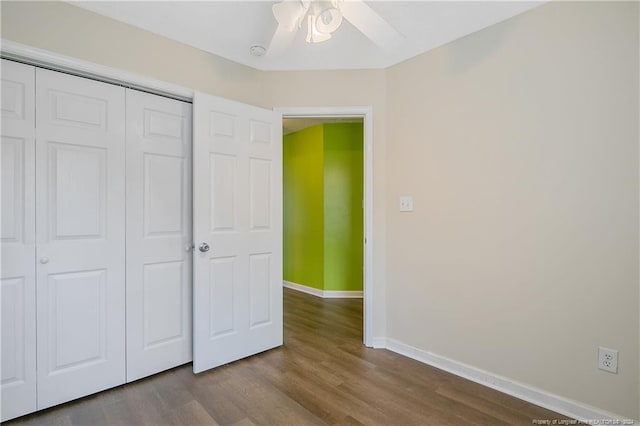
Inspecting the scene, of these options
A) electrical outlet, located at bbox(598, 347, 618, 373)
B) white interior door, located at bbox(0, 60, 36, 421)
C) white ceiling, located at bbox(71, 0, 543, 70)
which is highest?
white ceiling, located at bbox(71, 0, 543, 70)

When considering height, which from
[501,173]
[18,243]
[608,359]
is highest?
[501,173]

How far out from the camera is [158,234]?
7.45 feet

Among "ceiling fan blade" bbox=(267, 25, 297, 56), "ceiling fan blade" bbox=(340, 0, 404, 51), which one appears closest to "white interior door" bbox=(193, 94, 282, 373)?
"ceiling fan blade" bbox=(267, 25, 297, 56)

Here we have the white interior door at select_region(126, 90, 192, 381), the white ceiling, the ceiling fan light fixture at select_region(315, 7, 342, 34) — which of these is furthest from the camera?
the white interior door at select_region(126, 90, 192, 381)

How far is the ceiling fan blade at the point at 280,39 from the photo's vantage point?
70.5 inches

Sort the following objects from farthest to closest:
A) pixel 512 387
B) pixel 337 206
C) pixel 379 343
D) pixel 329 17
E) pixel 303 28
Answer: pixel 337 206
pixel 379 343
pixel 303 28
pixel 512 387
pixel 329 17

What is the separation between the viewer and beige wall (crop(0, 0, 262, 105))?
1.80 meters

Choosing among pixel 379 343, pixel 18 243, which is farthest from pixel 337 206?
pixel 18 243

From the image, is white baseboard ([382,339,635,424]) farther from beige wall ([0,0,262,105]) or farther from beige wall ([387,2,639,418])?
beige wall ([0,0,262,105])

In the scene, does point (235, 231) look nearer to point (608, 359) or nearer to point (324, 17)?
point (324, 17)

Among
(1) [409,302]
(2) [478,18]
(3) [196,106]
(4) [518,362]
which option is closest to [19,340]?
(3) [196,106]

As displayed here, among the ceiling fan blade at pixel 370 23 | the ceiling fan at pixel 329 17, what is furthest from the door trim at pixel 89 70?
the ceiling fan blade at pixel 370 23

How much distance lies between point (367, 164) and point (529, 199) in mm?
1227

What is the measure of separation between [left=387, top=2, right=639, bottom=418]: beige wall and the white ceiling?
14 centimetres
